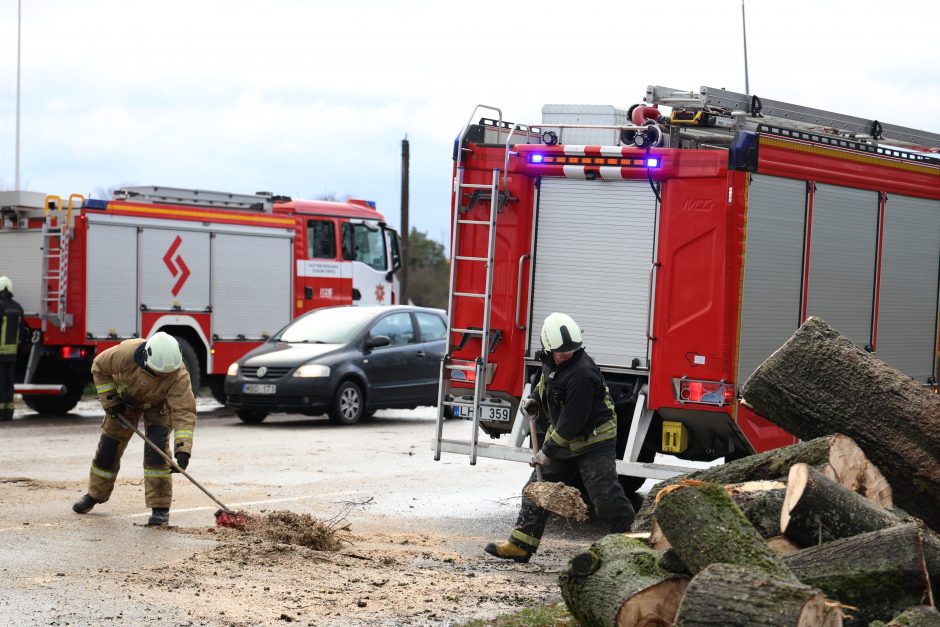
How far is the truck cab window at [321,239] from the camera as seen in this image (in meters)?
21.7

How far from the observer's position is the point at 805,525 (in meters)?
6.38

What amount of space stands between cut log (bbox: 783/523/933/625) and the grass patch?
1301mm

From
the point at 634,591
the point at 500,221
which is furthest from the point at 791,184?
the point at 634,591

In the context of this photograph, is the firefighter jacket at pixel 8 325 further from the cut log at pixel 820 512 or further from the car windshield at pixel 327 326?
the cut log at pixel 820 512

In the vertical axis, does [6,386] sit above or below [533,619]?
below

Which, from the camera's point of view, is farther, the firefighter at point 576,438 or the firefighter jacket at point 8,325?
the firefighter jacket at point 8,325

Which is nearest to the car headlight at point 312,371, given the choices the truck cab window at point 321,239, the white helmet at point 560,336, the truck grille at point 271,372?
the truck grille at point 271,372

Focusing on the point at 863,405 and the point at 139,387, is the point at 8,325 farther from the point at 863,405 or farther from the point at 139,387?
the point at 863,405

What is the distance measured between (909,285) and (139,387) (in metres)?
6.57

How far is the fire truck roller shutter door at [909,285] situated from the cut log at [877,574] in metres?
5.64

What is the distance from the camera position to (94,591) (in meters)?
7.20

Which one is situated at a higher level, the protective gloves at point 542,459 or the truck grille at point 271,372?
the protective gloves at point 542,459

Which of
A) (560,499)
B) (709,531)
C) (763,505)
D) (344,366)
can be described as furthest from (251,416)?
(709,531)

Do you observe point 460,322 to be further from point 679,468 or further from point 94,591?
point 94,591
